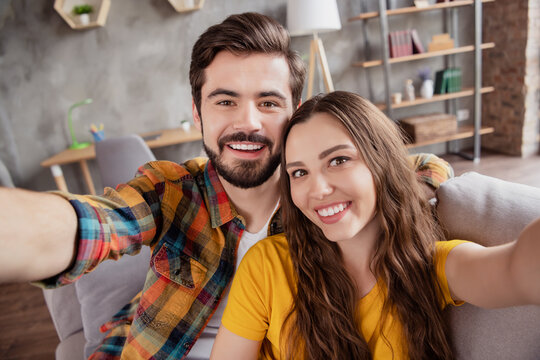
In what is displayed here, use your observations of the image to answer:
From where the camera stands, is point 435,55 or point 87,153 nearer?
point 87,153

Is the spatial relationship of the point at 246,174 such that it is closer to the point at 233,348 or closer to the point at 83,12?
the point at 233,348

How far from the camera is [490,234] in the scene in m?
0.86

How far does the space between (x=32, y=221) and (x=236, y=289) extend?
0.53 metres

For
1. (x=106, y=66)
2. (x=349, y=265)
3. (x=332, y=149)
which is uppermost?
(x=106, y=66)

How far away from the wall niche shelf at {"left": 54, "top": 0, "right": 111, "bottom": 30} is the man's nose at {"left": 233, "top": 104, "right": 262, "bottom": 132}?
9.61 feet

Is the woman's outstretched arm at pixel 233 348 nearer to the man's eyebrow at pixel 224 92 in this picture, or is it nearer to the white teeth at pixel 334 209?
the white teeth at pixel 334 209

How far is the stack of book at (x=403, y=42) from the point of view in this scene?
3.56m

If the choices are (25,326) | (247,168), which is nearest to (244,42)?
(247,168)

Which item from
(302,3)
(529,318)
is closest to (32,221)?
(529,318)

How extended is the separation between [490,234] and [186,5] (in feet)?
11.4

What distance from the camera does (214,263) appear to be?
1.15 metres

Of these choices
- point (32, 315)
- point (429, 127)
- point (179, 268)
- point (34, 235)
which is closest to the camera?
point (34, 235)

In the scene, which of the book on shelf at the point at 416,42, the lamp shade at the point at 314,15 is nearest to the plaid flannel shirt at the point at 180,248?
the lamp shade at the point at 314,15

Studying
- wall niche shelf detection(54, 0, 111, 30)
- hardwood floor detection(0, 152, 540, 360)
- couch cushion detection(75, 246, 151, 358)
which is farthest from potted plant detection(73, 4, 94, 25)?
couch cushion detection(75, 246, 151, 358)
